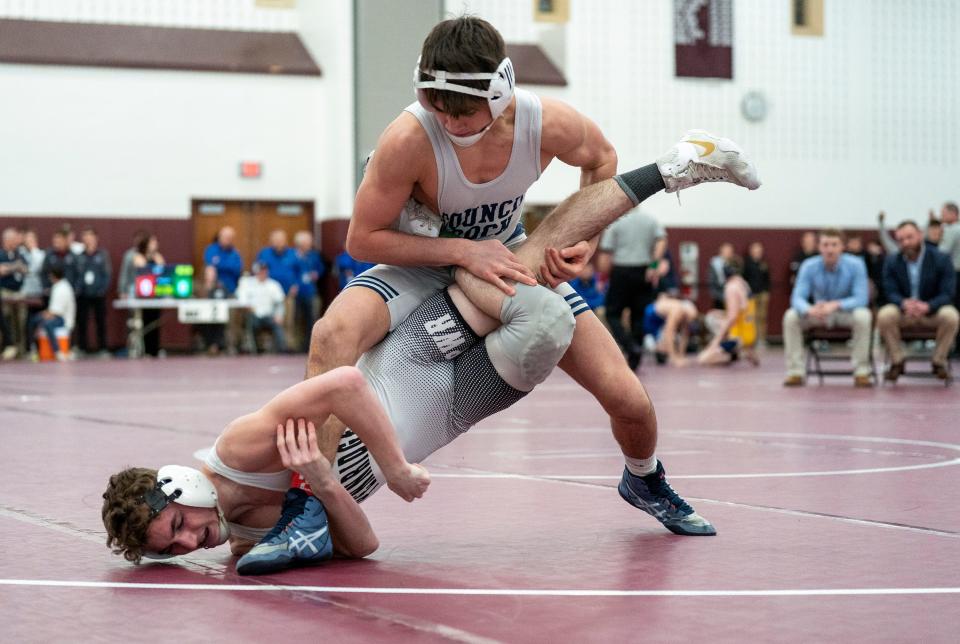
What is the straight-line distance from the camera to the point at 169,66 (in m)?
20.9

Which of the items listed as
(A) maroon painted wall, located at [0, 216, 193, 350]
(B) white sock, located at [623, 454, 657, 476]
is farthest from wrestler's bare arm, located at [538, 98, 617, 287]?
(A) maroon painted wall, located at [0, 216, 193, 350]

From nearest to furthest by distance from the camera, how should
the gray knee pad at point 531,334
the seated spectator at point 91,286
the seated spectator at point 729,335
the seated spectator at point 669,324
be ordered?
the gray knee pad at point 531,334
the seated spectator at point 729,335
the seated spectator at point 669,324
the seated spectator at point 91,286

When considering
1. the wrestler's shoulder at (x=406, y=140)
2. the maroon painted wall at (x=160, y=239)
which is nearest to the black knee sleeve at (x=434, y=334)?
the wrestler's shoulder at (x=406, y=140)

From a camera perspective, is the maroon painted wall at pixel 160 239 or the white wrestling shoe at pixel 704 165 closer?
the white wrestling shoe at pixel 704 165

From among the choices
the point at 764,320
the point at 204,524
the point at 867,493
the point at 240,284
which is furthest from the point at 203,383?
the point at 764,320

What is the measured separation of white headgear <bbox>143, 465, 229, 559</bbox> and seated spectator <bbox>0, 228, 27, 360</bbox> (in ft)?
51.2

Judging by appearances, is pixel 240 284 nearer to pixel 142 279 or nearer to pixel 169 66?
pixel 142 279

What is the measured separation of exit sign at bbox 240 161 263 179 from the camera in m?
21.3

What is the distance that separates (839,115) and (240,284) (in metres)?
10.7

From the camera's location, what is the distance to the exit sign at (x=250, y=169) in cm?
2134

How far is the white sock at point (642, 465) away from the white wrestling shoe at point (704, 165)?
2.61 feet

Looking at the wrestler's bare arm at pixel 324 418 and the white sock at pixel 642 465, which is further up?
the wrestler's bare arm at pixel 324 418

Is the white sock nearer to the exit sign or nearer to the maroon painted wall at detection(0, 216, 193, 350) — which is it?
the maroon painted wall at detection(0, 216, 193, 350)

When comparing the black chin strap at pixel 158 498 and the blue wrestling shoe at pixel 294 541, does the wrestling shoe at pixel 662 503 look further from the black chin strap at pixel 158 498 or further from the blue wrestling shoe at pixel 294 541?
the black chin strap at pixel 158 498
